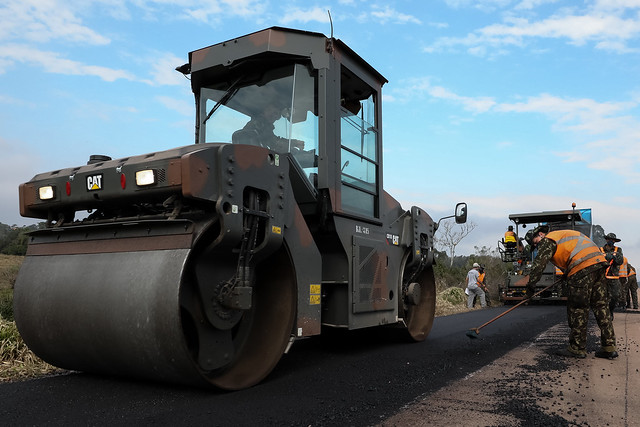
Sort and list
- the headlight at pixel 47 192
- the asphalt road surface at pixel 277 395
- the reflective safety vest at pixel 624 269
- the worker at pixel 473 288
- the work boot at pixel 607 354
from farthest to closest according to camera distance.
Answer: the worker at pixel 473 288 → the reflective safety vest at pixel 624 269 → the work boot at pixel 607 354 → the headlight at pixel 47 192 → the asphalt road surface at pixel 277 395

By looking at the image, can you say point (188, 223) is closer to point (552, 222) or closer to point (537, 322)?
point (537, 322)

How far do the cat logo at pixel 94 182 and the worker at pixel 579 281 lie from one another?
165 inches

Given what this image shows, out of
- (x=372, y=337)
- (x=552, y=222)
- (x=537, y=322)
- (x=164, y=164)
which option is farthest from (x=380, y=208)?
(x=552, y=222)

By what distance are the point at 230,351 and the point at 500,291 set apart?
14.6 meters

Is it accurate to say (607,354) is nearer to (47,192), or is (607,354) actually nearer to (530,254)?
(47,192)

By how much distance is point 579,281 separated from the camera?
5797mm

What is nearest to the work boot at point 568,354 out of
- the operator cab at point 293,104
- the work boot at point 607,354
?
the work boot at point 607,354

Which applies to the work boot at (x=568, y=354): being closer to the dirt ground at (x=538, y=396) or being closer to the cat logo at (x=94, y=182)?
the dirt ground at (x=538, y=396)

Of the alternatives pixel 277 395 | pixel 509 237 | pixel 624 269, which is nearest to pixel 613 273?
pixel 624 269

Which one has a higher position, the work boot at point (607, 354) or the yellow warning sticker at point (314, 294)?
the yellow warning sticker at point (314, 294)

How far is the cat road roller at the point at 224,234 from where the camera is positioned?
3391mm

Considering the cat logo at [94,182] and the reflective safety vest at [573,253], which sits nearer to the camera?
the cat logo at [94,182]

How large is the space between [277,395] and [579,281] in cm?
369

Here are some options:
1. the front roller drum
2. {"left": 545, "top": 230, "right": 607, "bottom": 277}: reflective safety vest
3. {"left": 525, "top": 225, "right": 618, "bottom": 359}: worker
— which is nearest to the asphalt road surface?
the front roller drum
